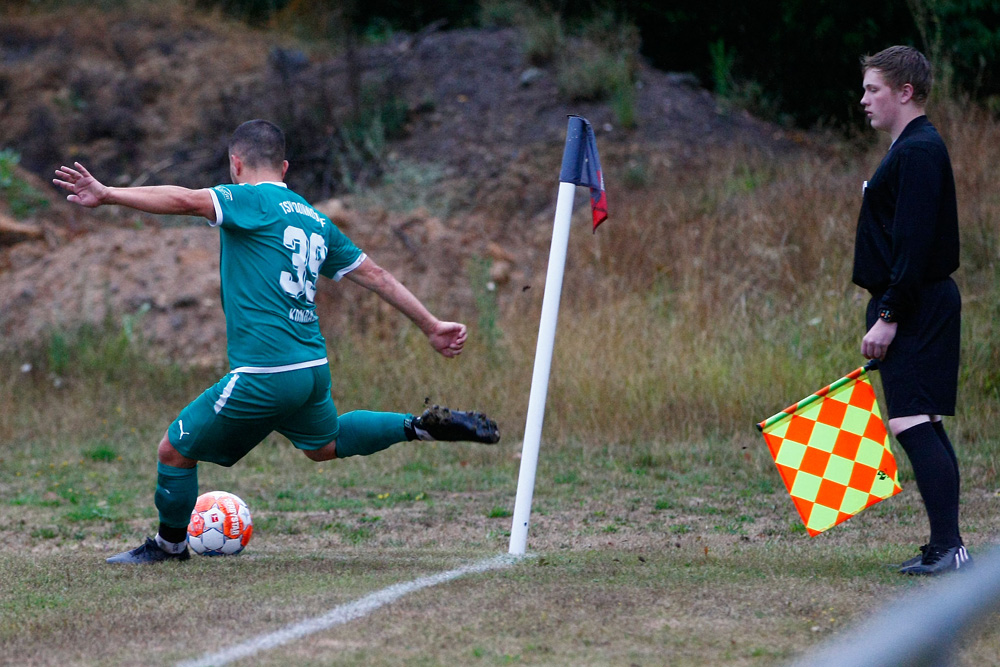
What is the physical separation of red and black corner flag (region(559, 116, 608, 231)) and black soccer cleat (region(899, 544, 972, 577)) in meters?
2.06

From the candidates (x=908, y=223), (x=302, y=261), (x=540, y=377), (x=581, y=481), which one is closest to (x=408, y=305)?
(x=302, y=261)

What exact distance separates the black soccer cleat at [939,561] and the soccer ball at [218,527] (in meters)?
3.18

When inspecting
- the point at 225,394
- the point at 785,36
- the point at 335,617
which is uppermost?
the point at 785,36

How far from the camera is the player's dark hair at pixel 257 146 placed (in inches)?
205

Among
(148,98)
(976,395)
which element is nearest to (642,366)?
(976,395)

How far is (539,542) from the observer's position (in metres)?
6.32

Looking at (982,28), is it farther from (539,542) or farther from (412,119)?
(539,542)

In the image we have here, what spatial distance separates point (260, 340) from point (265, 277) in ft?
0.93

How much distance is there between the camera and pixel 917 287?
4.57 m

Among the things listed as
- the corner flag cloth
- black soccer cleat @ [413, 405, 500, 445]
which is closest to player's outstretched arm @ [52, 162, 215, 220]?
black soccer cleat @ [413, 405, 500, 445]

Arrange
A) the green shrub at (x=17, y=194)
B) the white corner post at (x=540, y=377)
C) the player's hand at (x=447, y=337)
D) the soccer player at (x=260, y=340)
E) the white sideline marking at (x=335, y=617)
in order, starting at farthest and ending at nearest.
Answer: the green shrub at (x=17, y=194) → the player's hand at (x=447, y=337) → the white corner post at (x=540, y=377) → the soccer player at (x=260, y=340) → the white sideline marking at (x=335, y=617)

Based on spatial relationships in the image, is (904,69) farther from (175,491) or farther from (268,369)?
(175,491)

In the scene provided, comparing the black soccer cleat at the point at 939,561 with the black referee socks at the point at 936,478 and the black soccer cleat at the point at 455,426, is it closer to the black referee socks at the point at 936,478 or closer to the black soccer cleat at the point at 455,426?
the black referee socks at the point at 936,478

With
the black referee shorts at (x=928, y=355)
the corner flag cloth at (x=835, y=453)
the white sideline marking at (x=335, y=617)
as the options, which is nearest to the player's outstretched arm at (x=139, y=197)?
the white sideline marking at (x=335, y=617)
